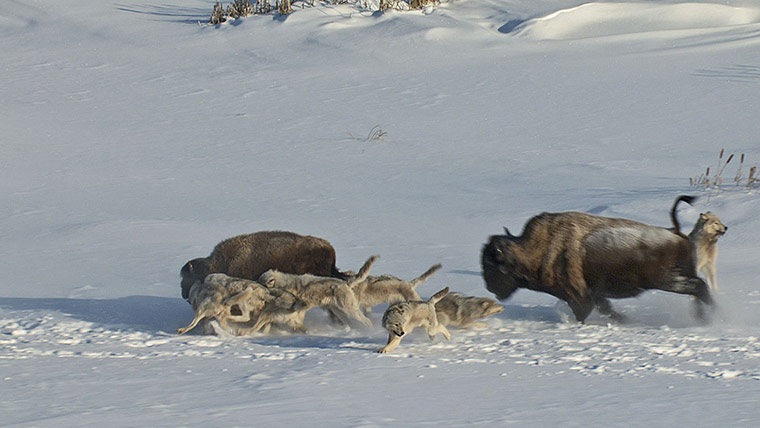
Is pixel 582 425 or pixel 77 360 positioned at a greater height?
pixel 582 425

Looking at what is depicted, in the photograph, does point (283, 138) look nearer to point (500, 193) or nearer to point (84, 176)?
point (84, 176)

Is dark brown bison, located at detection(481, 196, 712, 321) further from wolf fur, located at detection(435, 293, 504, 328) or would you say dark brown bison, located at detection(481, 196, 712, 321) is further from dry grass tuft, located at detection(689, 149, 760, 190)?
dry grass tuft, located at detection(689, 149, 760, 190)

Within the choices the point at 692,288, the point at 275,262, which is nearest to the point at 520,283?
the point at 692,288

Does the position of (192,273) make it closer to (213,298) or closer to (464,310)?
(213,298)

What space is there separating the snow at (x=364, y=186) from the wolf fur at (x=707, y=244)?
0.18 metres

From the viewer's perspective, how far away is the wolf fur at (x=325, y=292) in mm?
6164

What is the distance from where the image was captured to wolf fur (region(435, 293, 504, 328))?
602 cm

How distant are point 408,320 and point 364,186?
5.10 m

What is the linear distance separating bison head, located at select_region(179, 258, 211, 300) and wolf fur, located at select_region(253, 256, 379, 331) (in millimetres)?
642

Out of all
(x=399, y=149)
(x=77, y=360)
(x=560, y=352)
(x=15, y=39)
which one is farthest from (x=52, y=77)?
(x=560, y=352)

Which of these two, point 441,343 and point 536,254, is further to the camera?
point 536,254

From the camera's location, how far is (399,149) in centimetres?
1193

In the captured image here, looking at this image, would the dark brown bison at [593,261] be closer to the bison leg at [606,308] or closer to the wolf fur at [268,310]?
the bison leg at [606,308]

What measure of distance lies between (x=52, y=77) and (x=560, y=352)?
43.9ft
